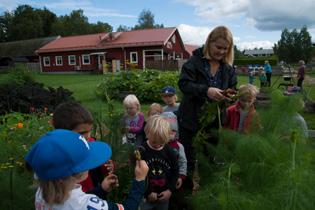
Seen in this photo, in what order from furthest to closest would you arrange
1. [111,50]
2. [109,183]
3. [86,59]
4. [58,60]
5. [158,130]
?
1. [58,60]
2. [86,59]
3. [111,50]
4. [158,130]
5. [109,183]

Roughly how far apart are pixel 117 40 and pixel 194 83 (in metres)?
38.4

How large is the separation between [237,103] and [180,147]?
2.49 ft

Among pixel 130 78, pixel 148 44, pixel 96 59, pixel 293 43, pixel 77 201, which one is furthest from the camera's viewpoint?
pixel 293 43

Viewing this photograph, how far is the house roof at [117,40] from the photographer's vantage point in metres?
38.0

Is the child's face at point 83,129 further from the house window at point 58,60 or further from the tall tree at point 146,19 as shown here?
the tall tree at point 146,19

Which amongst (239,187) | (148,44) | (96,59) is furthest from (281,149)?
(96,59)

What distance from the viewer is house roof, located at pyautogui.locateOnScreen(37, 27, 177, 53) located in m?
38.0

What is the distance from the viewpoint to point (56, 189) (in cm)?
164

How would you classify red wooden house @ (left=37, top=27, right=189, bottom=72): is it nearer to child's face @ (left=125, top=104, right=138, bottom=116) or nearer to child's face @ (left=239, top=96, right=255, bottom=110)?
child's face @ (left=125, top=104, right=138, bottom=116)

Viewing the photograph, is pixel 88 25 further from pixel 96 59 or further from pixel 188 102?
pixel 188 102

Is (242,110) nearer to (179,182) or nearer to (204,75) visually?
(204,75)

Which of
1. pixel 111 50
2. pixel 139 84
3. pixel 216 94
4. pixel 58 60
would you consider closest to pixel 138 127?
pixel 216 94

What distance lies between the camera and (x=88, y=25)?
74.5 m

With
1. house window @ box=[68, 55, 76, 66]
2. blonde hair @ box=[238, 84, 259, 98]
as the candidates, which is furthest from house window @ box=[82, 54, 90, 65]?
blonde hair @ box=[238, 84, 259, 98]
